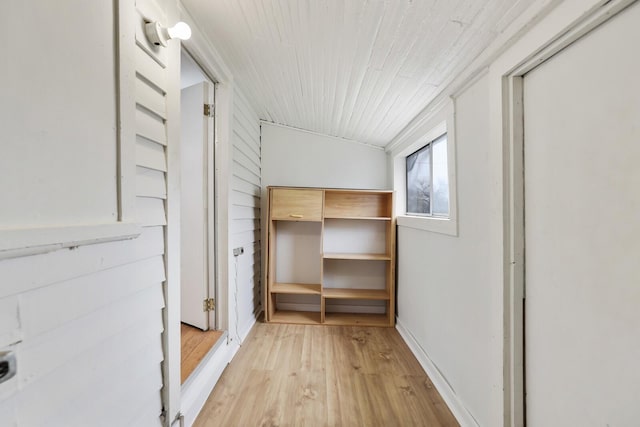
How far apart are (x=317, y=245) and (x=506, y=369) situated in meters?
2.22

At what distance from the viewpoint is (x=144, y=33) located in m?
1.08

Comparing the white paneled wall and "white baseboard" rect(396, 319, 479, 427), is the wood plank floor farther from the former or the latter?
the white paneled wall

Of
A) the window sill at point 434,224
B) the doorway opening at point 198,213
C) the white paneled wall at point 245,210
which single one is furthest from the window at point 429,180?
the doorway opening at point 198,213

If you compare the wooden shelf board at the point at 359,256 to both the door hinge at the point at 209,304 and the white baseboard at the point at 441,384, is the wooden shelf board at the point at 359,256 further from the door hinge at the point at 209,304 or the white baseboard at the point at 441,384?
the door hinge at the point at 209,304

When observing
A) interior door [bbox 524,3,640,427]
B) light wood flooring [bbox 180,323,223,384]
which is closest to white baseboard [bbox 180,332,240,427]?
light wood flooring [bbox 180,323,223,384]

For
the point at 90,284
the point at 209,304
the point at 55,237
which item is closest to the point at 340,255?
the point at 209,304

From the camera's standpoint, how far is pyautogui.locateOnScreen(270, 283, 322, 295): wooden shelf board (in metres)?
2.85

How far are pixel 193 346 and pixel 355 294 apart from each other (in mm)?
1674

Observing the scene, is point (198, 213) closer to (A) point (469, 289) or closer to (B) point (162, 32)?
(B) point (162, 32)

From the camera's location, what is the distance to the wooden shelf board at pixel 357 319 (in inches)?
112

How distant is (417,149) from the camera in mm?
2645

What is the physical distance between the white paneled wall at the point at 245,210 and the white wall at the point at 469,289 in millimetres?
1615

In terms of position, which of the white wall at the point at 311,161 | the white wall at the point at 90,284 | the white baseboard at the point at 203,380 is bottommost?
the white baseboard at the point at 203,380

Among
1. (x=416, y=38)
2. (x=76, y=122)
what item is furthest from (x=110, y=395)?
(x=416, y=38)
